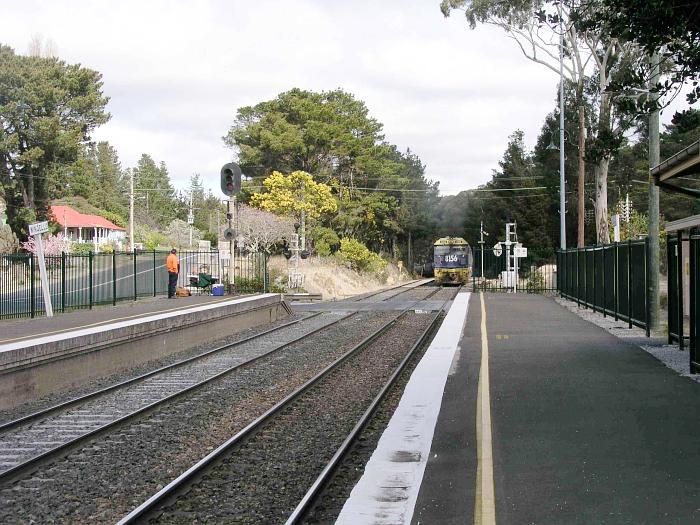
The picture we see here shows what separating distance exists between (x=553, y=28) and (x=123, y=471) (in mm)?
8306

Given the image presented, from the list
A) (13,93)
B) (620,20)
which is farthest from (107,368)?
(13,93)

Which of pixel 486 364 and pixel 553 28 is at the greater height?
pixel 553 28

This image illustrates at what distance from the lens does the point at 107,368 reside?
1480 centimetres

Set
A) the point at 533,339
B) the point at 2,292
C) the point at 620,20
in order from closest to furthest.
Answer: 1. the point at 620,20
2. the point at 533,339
3. the point at 2,292

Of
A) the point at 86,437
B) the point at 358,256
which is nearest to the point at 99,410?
the point at 86,437

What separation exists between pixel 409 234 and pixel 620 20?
253 ft

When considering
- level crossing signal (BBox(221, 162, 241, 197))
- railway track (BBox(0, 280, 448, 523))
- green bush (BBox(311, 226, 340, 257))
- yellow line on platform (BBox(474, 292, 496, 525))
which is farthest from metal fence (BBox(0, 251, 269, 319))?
green bush (BBox(311, 226, 340, 257))

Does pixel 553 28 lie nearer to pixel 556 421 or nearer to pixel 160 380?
pixel 556 421

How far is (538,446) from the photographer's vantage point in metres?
7.64

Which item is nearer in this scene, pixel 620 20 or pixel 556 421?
pixel 556 421

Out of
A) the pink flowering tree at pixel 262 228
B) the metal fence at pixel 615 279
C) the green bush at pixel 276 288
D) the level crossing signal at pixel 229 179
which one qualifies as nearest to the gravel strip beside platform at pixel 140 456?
the metal fence at pixel 615 279

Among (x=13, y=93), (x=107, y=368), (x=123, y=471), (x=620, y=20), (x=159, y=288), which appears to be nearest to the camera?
(x=123, y=471)

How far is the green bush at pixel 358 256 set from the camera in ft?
186

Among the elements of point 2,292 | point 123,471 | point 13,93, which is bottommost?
point 123,471
